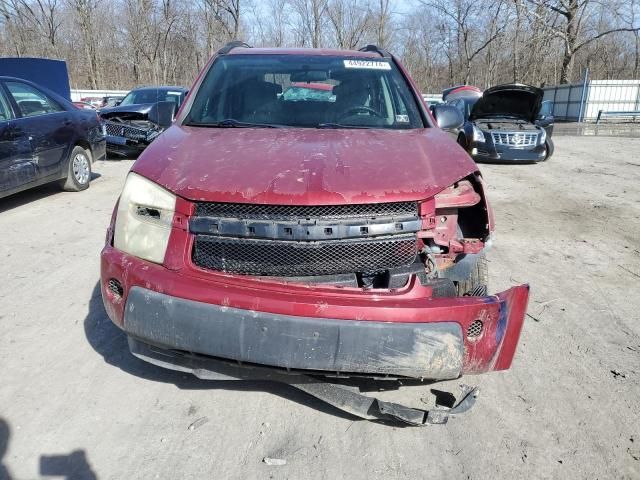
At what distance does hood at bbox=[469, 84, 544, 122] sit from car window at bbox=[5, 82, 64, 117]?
29.3ft

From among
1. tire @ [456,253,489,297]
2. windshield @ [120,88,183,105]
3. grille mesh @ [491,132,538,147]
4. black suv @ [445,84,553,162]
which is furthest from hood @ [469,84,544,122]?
tire @ [456,253,489,297]

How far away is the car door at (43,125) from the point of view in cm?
641

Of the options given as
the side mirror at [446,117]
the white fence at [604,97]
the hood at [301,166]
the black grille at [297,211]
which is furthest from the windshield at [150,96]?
the white fence at [604,97]

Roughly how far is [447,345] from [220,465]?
1.13 metres

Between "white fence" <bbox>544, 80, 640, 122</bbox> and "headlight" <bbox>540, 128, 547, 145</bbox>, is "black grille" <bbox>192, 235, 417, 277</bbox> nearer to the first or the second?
"headlight" <bbox>540, 128, 547, 145</bbox>

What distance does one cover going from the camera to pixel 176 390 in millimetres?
2725

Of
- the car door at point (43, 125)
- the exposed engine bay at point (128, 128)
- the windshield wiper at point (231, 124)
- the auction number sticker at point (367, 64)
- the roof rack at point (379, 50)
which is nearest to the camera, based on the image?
the windshield wiper at point (231, 124)

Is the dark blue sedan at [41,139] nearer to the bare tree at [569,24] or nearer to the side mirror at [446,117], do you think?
the side mirror at [446,117]

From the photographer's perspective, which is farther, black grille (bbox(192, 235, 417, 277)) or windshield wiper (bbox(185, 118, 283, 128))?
windshield wiper (bbox(185, 118, 283, 128))

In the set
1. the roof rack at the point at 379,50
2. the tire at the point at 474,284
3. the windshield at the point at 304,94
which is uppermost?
the roof rack at the point at 379,50

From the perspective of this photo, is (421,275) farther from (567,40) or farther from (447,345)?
(567,40)

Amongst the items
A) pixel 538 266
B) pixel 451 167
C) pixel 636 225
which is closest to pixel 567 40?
pixel 636 225

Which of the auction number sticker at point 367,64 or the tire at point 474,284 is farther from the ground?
the auction number sticker at point 367,64

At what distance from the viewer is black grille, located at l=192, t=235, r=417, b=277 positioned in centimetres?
226
